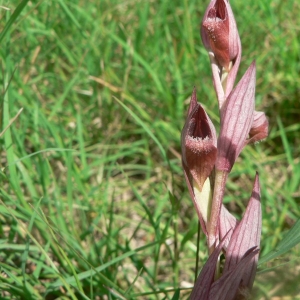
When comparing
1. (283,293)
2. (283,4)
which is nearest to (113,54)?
(283,4)

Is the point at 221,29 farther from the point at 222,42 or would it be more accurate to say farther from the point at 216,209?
the point at 216,209

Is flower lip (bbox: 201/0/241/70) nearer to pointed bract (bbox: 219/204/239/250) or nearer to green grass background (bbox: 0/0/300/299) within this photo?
pointed bract (bbox: 219/204/239/250)

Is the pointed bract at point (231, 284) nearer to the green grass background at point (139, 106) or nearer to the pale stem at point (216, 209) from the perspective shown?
the pale stem at point (216, 209)

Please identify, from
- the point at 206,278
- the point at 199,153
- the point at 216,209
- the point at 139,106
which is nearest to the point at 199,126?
the point at 199,153

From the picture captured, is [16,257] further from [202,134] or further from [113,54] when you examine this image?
[113,54]

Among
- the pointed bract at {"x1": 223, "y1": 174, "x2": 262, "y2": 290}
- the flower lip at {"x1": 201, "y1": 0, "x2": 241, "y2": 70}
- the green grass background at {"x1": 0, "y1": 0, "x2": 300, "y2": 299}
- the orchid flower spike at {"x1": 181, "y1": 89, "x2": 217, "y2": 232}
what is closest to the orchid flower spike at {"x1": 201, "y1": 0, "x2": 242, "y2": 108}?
the flower lip at {"x1": 201, "y1": 0, "x2": 241, "y2": 70}

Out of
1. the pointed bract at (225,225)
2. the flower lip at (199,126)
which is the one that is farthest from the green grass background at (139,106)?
the flower lip at (199,126)
